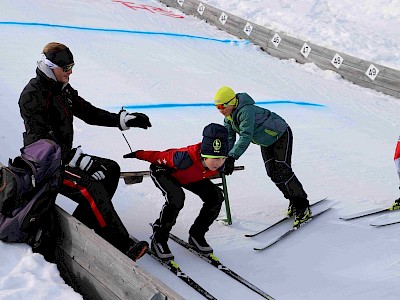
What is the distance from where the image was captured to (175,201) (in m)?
4.36

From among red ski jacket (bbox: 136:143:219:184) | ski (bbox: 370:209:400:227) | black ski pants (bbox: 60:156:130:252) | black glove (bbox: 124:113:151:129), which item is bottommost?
black ski pants (bbox: 60:156:130:252)

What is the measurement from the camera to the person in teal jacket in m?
5.14

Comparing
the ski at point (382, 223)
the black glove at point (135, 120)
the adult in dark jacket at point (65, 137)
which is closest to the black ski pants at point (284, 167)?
the ski at point (382, 223)

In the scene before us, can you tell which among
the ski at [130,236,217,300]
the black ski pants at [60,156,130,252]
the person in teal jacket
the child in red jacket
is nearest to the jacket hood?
the person in teal jacket

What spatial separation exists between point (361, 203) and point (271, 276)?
2.26m

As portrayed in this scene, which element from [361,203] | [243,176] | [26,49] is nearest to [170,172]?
[243,176]

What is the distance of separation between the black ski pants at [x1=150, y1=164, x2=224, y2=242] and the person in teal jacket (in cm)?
36

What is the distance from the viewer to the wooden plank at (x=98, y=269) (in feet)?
9.54

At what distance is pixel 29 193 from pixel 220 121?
5.45m

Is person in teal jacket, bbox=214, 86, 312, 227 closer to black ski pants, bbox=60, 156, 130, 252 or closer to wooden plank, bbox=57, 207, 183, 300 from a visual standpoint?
black ski pants, bbox=60, 156, 130, 252

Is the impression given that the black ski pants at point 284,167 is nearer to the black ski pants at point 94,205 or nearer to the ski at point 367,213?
the ski at point 367,213

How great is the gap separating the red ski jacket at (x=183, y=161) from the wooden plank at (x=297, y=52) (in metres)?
8.54

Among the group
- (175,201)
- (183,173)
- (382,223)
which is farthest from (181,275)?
(382,223)

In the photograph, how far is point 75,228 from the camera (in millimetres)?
3438
